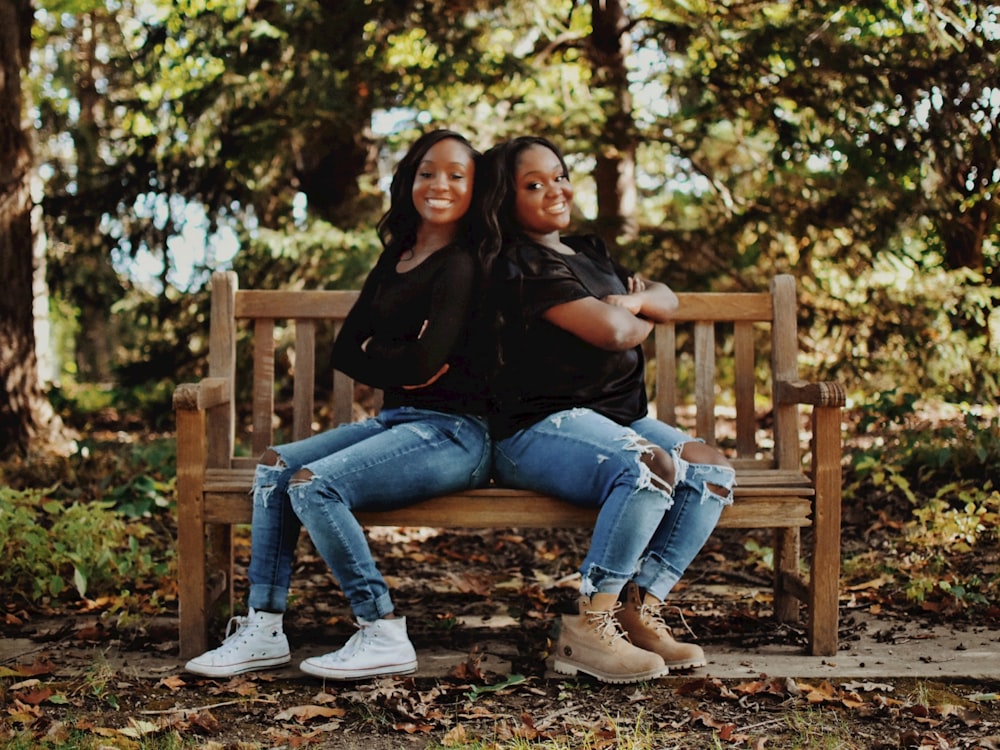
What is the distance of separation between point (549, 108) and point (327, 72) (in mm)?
1298

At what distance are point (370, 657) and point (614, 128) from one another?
13.0 feet

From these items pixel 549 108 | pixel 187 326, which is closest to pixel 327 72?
pixel 549 108

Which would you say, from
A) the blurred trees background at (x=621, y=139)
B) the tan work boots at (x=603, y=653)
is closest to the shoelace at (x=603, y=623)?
the tan work boots at (x=603, y=653)

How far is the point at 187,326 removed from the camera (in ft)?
24.2

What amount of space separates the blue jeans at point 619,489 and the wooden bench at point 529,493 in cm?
10

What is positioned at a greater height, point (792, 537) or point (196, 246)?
point (196, 246)

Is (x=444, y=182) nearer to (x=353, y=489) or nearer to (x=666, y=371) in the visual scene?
(x=353, y=489)

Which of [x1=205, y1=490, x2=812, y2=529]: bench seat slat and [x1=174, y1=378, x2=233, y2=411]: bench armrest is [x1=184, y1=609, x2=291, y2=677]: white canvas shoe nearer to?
[x1=205, y1=490, x2=812, y2=529]: bench seat slat

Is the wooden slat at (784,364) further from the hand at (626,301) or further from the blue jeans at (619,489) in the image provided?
the hand at (626,301)

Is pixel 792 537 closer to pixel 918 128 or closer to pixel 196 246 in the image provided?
pixel 918 128

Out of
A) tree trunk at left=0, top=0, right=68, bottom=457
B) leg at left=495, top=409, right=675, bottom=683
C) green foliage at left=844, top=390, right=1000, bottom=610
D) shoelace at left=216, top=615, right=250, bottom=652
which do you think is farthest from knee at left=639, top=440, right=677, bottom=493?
tree trunk at left=0, top=0, right=68, bottom=457

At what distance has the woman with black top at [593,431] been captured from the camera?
3.07 m

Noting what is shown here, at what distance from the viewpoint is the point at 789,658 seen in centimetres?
334

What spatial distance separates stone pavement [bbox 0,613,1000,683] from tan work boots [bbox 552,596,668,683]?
0.11 meters
